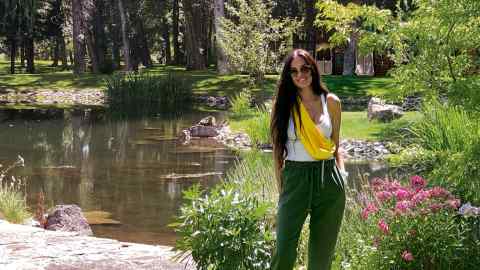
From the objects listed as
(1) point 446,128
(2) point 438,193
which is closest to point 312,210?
(2) point 438,193

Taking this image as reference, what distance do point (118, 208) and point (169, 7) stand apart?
145ft

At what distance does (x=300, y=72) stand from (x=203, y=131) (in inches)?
735

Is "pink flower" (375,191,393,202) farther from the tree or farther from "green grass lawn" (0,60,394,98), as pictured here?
the tree

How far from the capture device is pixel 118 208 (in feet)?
41.1

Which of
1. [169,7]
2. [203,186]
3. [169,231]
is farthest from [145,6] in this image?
[169,231]

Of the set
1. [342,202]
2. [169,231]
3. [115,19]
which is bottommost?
[169,231]

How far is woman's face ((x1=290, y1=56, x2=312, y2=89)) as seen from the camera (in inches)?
181

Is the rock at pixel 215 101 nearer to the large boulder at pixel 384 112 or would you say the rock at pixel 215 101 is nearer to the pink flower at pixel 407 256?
the large boulder at pixel 384 112

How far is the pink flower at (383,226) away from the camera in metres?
5.03

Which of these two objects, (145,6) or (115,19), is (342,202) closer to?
(145,6)

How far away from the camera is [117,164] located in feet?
58.5

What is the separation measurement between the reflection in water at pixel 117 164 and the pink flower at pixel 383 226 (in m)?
5.30

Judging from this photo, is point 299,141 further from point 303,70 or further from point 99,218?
point 99,218

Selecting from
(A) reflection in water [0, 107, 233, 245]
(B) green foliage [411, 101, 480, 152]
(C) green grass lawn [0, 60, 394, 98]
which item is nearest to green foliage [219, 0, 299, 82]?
(C) green grass lawn [0, 60, 394, 98]
